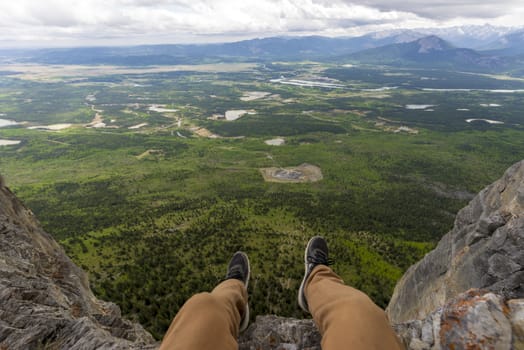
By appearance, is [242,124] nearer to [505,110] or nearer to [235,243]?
[235,243]

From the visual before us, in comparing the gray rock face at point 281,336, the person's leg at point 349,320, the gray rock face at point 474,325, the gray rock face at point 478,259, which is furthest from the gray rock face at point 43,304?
the gray rock face at point 478,259

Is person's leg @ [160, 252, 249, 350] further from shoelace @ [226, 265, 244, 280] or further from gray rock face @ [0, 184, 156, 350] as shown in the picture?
shoelace @ [226, 265, 244, 280]

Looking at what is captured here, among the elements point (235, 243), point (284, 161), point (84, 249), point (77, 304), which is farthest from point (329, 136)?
point (77, 304)

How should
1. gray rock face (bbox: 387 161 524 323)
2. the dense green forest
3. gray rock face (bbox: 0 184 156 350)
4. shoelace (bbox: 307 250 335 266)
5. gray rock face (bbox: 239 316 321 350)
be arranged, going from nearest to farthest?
gray rock face (bbox: 0 184 156 350) → gray rock face (bbox: 239 316 321 350) → shoelace (bbox: 307 250 335 266) → gray rock face (bbox: 387 161 524 323) → the dense green forest

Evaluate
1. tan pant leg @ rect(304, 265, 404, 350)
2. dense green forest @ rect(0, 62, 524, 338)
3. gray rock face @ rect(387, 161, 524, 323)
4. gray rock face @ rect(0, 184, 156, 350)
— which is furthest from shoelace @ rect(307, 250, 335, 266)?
dense green forest @ rect(0, 62, 524, 338)

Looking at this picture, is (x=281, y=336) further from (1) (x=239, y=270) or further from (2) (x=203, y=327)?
(2) (x=203, y=327)
